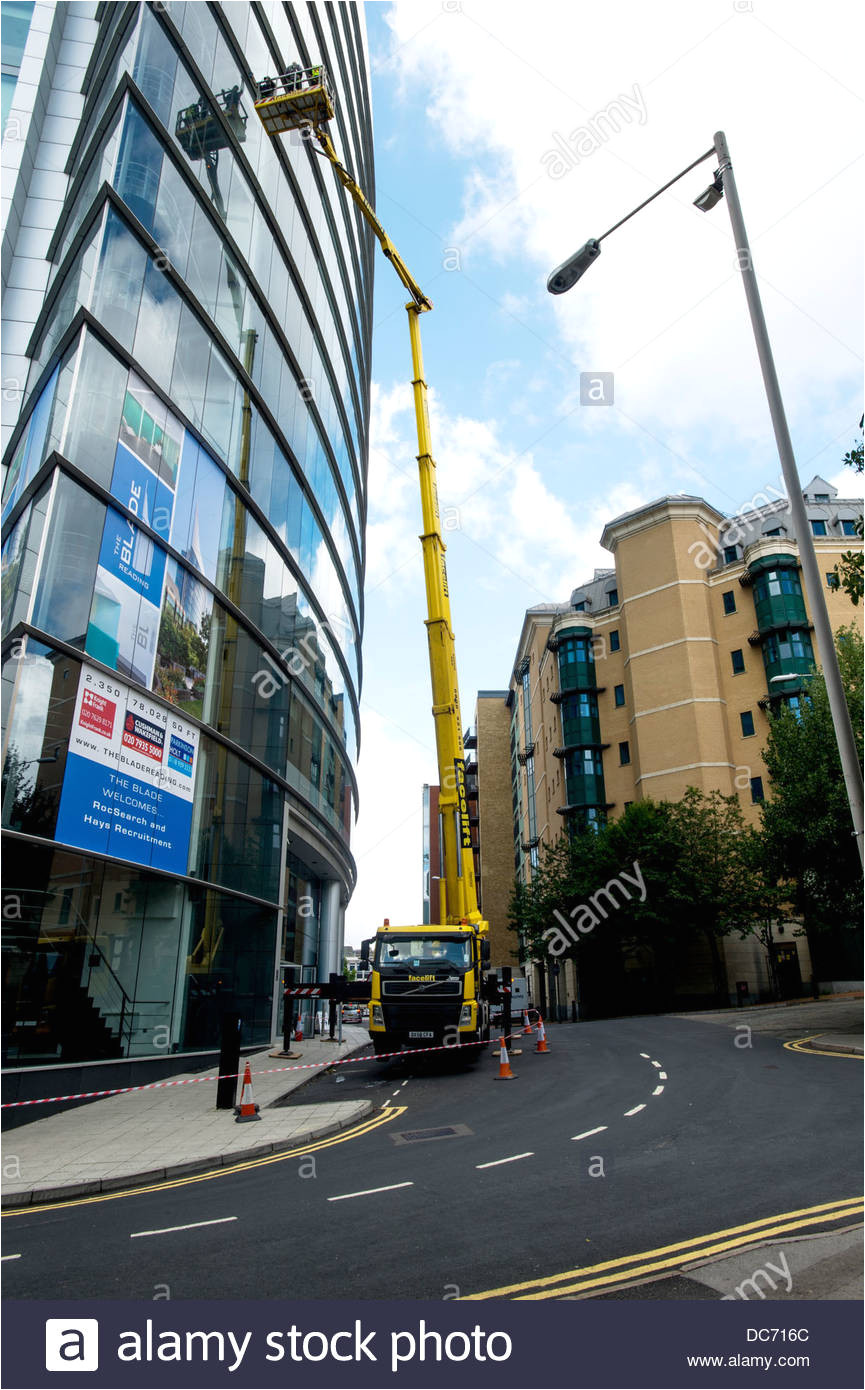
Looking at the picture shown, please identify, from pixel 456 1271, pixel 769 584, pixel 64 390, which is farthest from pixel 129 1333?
pixel 769 584

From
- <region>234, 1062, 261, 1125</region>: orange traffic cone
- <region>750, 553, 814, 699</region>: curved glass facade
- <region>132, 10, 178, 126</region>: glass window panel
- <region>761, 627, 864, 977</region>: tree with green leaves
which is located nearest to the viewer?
<region>234, 1062, 261, 1125</region>: orange traffic cone

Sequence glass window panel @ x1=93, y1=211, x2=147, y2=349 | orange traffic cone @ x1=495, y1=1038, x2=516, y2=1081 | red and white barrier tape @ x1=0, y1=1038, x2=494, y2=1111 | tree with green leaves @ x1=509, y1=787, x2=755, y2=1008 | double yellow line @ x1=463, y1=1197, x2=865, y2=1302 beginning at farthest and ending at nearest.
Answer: tree with green leaves @ x1=509, y1=787, x2=755, y2=1008 < glass window panel @ x1=93, y1=211, x2=147, y2=349 < orange traffic cone @ x1=495, y1=1038, x2=516, y2=1081 < red and white barrier tape @ x1=0, y1=1038, x2=494, y2=1111 < double yellow line @ x1=463, y1=1197, x2=865, y2=1302

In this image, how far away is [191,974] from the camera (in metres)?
18.1

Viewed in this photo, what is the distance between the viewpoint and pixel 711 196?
8031mm

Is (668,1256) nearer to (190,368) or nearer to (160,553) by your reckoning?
(160,553)

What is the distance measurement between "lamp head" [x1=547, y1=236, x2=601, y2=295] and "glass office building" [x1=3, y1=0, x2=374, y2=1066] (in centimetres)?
990

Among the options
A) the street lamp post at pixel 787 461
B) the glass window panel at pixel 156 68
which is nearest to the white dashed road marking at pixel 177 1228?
the street lamp post at pixel 787 461

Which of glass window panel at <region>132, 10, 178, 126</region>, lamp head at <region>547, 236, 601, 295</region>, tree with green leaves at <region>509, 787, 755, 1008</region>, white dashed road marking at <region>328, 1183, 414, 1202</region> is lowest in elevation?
white dashed road marking at <region>328, 1183, 414, 1202</region>

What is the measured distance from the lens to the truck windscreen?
1656 centimetres

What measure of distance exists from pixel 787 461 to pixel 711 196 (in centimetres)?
305

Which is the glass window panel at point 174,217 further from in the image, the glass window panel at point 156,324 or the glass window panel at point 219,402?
the glass window panel at point 219,402

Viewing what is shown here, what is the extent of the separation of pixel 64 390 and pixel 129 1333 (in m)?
15.5

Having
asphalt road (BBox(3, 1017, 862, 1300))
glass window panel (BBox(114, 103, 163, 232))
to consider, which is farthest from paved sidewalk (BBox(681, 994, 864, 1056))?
glass window panel (BBox(114, 103, 163, 232))

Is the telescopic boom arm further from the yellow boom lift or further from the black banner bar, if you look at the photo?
the black banner bar
